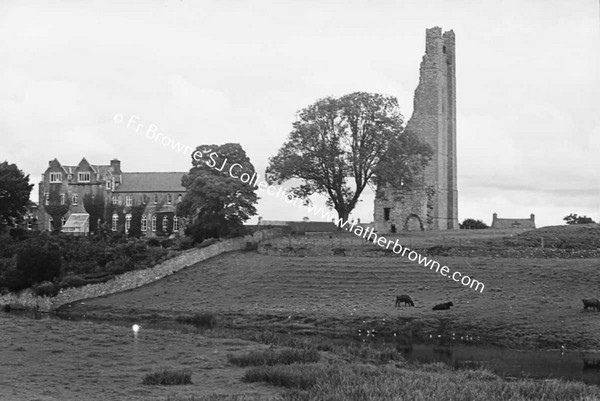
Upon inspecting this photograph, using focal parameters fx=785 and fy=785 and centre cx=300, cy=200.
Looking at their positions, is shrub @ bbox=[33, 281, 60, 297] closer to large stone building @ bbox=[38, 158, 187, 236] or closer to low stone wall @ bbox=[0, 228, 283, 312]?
low stone wall @ bbox=[0, 228, 283, 312]

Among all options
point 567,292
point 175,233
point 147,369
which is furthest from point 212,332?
point 175,233

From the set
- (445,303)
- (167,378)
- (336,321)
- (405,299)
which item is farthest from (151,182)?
(167,378)

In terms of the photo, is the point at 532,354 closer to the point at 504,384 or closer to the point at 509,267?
the point at 504,384

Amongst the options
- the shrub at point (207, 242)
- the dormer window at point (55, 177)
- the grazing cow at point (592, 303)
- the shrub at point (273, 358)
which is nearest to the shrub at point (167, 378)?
the shrub at point (273, 358)

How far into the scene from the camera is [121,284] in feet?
172

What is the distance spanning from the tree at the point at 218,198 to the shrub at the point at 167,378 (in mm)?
45912

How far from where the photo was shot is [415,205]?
257 feet

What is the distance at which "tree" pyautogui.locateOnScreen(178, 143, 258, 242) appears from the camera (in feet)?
217

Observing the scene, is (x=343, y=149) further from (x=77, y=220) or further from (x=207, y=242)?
(x=77, y=220)

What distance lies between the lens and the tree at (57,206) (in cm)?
9256

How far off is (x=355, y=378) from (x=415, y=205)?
199 ft

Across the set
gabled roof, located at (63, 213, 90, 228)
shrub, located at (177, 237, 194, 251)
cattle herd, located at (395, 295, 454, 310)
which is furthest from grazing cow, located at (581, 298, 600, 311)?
gabled roof, located at (63, 213, 90, 228)

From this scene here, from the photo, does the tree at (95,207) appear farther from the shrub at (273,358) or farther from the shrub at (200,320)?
the shrub at (273,358)

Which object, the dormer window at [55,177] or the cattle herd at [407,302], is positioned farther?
the dormer window at [55,177]
